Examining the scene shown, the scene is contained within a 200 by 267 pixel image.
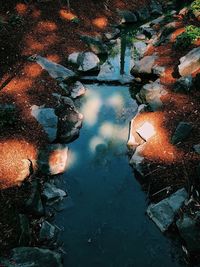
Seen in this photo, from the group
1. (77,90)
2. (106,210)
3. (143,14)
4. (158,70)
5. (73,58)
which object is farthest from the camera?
(143,14)

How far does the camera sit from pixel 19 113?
10.1m

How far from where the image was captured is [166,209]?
788 centimetres

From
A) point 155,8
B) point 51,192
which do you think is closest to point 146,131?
point 51,192

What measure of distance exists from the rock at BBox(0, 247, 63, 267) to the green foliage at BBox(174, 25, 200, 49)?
9572mm

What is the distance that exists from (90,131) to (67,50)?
4873mm

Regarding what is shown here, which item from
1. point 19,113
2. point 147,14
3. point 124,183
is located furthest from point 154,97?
point 147,14

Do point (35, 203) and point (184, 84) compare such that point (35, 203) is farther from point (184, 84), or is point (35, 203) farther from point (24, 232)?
point (184, 84)

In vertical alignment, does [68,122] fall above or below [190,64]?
below

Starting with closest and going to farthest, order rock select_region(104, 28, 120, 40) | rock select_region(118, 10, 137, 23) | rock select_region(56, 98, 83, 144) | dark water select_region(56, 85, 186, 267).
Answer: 1. dark water select_region(56, 85, 186, 267)
2. rock select_region(56, 98, 83, 144)
3. rock select_region(104, 28, 120, 40)
4. rock select_region(118, 10, 137, 23)

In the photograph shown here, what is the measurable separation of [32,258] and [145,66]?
29.2 ft

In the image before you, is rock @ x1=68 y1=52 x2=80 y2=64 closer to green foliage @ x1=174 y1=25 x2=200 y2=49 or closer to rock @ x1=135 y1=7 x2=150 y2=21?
green foliage @ x1=174 y1=25 x2=200 y2=49

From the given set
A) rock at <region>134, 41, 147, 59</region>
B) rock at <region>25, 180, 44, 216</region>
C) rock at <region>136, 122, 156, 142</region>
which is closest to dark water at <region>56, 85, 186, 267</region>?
rock at <region>25, 180, 44, 216</region>

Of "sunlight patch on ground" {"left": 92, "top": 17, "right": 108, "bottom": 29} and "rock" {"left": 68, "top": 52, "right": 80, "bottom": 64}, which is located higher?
"rock" {"left": 68, "top": 52, "right": 80, "bottom": 64}

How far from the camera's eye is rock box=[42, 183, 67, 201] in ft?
27.8
